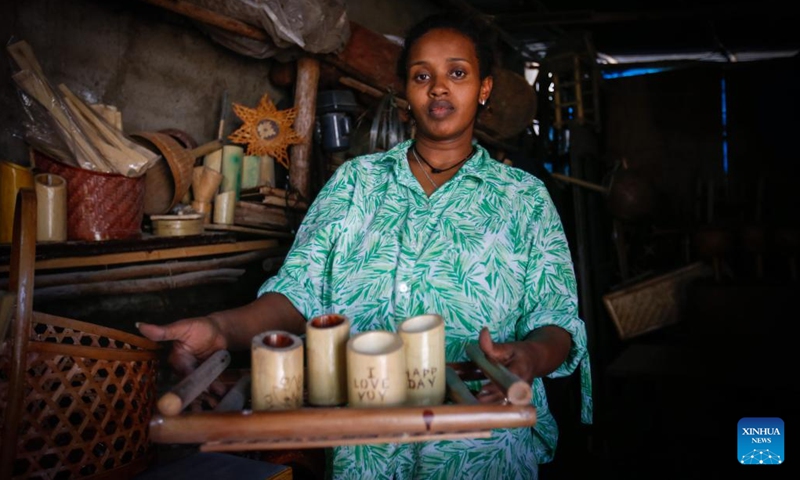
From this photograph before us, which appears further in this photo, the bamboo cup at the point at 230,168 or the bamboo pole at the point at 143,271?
the bamboo cup at the point at 230,168

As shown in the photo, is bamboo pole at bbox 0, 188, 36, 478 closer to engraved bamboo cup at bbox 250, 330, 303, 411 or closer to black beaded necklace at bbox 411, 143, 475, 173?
engraved bamboo cup at bbox 250, 330, 303, 411

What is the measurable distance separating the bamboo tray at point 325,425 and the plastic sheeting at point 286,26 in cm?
243

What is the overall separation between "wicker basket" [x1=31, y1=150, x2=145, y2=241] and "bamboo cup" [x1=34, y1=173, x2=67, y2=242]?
0.19 ft

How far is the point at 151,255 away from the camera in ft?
8.68

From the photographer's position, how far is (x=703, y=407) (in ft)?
15.3

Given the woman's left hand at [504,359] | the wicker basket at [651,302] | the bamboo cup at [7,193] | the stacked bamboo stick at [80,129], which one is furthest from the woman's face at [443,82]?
the wicker basket at [651,302]

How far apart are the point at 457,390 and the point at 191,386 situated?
54 cm

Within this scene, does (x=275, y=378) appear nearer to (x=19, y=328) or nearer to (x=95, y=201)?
(x=19, y=328)

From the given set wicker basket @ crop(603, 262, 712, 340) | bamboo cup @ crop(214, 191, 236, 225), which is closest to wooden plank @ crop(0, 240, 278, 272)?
bamboo cup @ crop(214, 191, 236, 225)

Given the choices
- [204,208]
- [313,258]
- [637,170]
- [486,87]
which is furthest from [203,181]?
[637,170]

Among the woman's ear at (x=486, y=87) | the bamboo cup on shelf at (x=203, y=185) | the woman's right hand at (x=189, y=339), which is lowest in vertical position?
the woman's right hand at (x=189, y=339)

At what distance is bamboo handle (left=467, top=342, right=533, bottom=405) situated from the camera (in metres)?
1.08

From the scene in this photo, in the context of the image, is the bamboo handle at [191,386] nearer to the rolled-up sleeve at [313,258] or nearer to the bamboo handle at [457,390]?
the rolled-up sleeve at [313,258]

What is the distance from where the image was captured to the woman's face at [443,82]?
5.98 feet
